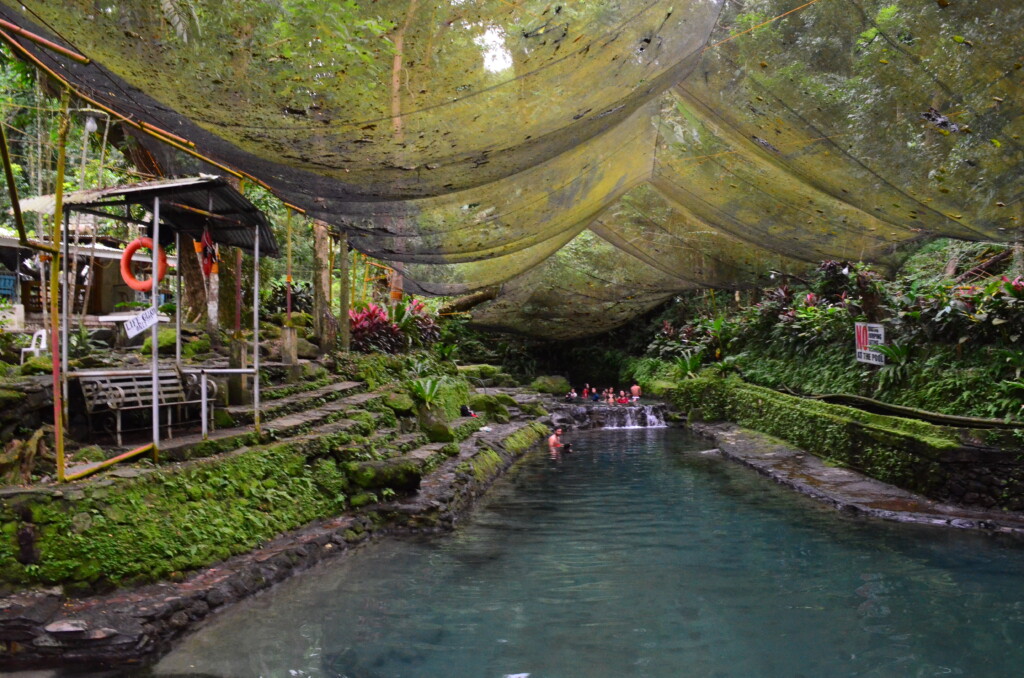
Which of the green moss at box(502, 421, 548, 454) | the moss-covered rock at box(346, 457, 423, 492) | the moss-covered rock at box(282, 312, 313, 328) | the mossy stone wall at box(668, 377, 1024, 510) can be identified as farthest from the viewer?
the moss-covered rock at box(282, 312, 313, 328)

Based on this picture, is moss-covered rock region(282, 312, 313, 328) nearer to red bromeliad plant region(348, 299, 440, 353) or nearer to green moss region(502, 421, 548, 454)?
red bromeliad plant region(348, 299, 440, 353)

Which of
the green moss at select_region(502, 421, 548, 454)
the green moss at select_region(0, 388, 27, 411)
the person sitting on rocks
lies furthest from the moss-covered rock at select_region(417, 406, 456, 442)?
the green moss at select_region(0, 388, 27, 411)

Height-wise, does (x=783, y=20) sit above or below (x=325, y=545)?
above

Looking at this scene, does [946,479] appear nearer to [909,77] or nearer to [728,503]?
[728,503]

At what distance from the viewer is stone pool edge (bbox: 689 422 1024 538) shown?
21.3 ft

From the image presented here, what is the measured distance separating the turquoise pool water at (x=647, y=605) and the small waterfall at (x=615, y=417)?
6987mm

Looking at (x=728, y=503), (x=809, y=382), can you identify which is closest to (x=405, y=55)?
(x=728, y=503)

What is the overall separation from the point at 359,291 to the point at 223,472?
506 inches

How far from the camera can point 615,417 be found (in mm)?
14852

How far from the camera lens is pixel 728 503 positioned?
318 inches

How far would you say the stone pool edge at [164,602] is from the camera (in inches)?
156

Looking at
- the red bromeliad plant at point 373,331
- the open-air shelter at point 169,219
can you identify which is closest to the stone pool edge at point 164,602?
the open-air shelter at point 169,219

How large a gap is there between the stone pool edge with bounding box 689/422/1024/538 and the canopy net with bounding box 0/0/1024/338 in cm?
254

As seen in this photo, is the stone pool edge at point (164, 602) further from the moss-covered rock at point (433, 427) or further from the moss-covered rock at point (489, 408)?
the moss-covered rock at point (489, 408)
